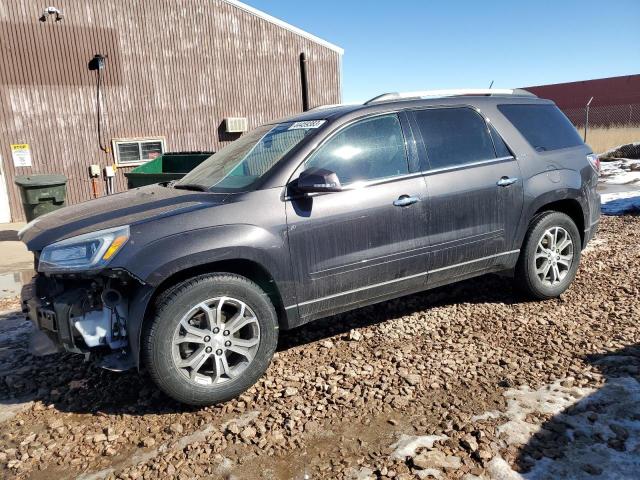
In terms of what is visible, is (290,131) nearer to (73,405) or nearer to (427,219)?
(427,219)

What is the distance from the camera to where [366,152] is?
3.65 meters

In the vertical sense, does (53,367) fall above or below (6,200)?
below

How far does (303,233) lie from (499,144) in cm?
200

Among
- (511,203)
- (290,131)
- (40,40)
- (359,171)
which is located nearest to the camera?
(359,171)

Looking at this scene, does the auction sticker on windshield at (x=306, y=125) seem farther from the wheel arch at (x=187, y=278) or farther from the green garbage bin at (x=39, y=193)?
the green garbage bin at (x=39, y=193)

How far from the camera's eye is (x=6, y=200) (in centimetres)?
1248

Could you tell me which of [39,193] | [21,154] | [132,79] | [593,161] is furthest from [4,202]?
[593,161]

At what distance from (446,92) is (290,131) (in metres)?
1.47

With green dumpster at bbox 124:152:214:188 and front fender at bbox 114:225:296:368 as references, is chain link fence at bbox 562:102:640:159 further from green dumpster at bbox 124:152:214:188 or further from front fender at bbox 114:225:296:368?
front fender at bbox 114:225:296:368

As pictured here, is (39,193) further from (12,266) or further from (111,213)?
(111,213)

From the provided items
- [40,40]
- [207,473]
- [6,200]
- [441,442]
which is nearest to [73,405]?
[207,473]

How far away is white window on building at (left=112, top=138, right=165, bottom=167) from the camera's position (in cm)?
1377

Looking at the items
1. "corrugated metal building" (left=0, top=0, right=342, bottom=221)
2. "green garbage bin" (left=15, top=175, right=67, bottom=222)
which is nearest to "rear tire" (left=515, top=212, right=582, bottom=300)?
"green garbage bin" (left=15, top=175, right=67, bottom=222)

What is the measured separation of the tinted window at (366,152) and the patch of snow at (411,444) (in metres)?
1.70
